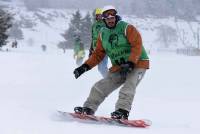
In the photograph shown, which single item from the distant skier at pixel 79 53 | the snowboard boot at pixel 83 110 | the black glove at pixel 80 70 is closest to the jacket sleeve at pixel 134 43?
the black glove at pixel 80 70

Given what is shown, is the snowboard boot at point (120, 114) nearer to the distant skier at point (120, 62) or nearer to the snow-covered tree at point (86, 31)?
the distant skier at point (120, 62)

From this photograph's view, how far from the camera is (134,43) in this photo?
7059 mm

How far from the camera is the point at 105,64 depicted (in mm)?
11547

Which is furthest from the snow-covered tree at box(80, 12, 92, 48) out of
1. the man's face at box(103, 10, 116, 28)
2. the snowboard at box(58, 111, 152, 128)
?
the snowboard at box(58, 111, 152, 128)

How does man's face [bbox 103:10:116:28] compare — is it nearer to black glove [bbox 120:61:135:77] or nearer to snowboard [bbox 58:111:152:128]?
black glove [bbox 120:61:135:77]

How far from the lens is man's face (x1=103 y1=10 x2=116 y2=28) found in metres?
7.13

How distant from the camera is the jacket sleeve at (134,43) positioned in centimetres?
701

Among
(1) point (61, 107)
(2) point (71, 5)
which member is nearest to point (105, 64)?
(1) point (61, 107)

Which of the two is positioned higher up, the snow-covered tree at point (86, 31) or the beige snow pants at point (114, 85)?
the snow-covered tree at point (86, 31)

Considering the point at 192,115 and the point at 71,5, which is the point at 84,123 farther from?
the point at 71,5

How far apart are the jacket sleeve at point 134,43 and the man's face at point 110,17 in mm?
211

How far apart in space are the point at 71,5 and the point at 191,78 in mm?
175385

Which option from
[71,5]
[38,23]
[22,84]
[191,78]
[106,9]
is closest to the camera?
[106,9]

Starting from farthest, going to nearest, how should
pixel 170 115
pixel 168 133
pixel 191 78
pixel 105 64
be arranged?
pixel 191 78 < pixel 105 64 < pixel 170 115 < pixel 168 133
